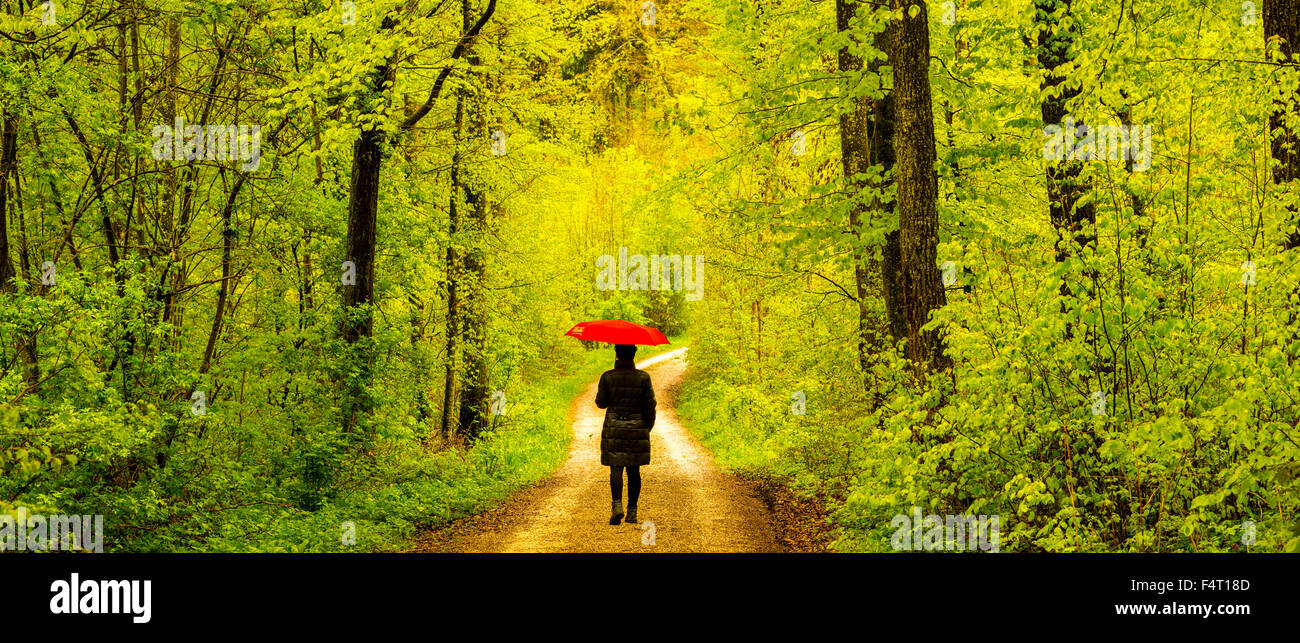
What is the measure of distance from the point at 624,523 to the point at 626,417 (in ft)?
5.10

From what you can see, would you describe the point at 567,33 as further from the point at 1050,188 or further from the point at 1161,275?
the point at 1161,275

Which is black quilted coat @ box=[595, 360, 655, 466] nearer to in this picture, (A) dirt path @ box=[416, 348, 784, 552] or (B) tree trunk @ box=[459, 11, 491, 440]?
(A) dirt path @ box=[416, 348, 784, 552]

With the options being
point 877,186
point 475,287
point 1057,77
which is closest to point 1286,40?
point 1057,77

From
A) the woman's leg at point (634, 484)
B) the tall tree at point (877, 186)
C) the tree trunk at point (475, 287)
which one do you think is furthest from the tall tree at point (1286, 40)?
the tree trunk at point (475, 287)

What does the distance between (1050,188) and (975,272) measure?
2.34 meters

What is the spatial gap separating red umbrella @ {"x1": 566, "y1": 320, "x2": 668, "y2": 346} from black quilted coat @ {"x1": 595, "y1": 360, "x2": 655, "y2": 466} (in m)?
0.45

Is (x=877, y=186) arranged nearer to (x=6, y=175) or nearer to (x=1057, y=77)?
(x=1057, y=77)

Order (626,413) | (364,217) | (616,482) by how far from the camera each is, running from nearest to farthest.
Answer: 1. (626,413)
2. (616,482)
3. (364,217)

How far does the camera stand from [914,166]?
9.76 meters

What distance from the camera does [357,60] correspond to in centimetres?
1130

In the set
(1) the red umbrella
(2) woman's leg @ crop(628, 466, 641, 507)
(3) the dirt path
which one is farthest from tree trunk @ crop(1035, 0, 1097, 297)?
(2) woman's leg @ crop(628, 466, 641, 507)

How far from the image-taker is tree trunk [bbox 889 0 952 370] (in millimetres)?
9617
